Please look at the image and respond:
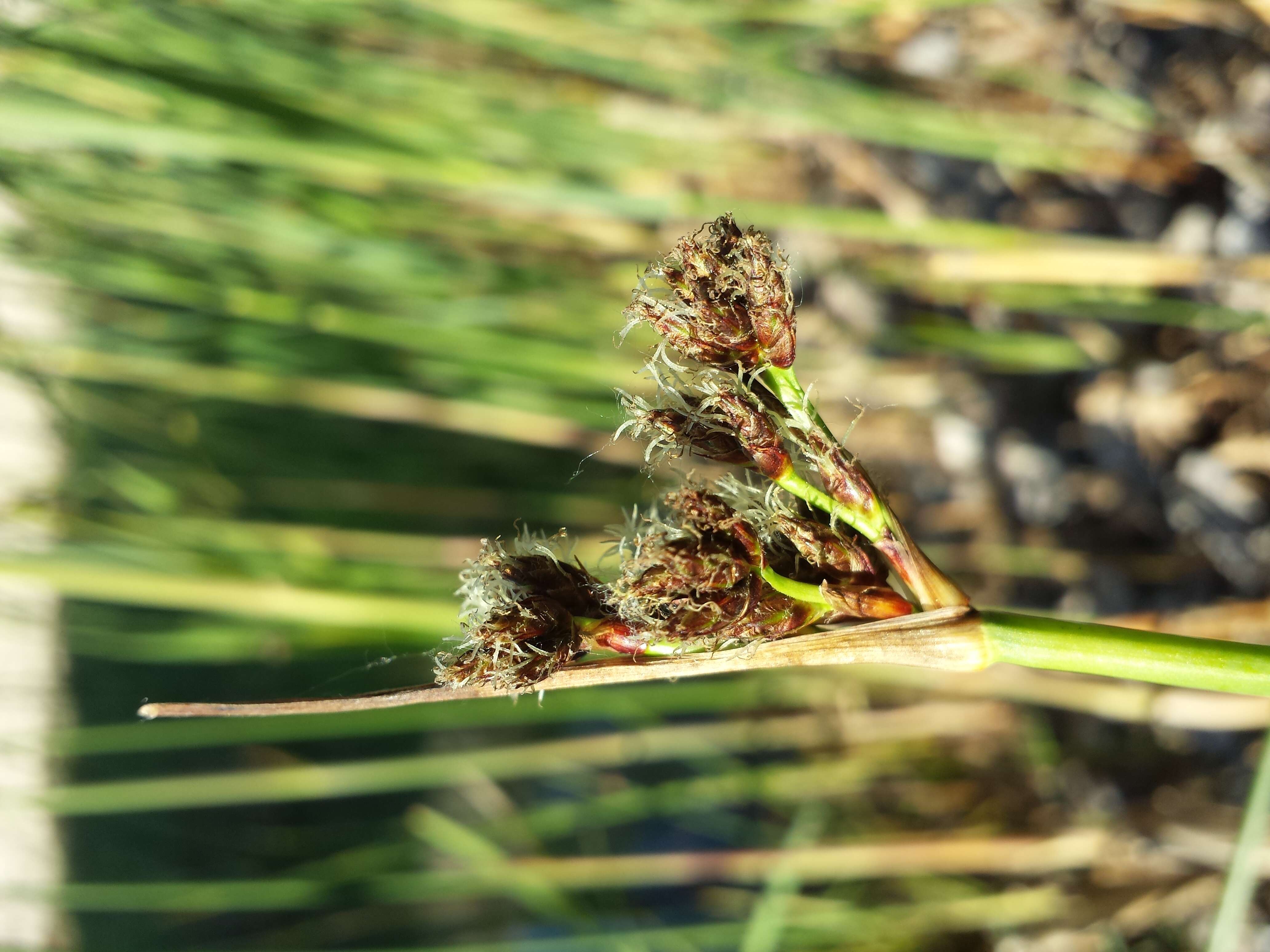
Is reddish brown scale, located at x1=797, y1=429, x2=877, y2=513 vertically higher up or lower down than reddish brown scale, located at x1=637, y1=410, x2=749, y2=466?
lower down

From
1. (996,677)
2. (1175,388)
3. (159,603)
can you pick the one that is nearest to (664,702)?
(996,677)

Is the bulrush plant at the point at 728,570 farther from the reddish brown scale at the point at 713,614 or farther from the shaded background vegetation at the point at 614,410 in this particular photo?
the shaded background vegetation at the point at 614,410

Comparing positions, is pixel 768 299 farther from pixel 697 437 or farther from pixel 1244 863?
pixel 1244 863

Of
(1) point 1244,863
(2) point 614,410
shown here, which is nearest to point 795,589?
(1) point 1244,863

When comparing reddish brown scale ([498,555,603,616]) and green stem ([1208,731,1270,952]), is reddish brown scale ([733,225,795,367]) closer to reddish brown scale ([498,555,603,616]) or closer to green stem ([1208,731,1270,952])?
reddish brown scale ([498,555,603,616])

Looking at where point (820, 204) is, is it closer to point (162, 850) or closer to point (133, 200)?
point (133, 200)

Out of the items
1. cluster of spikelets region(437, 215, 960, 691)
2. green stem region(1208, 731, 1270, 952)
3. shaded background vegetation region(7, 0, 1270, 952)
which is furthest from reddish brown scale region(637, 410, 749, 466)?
shaded background vegetation region(7, 0, 1270, 952)

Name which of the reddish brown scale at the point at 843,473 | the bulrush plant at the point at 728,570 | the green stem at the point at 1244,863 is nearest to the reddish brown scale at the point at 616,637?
the bulrush plant at the point at 728,570
